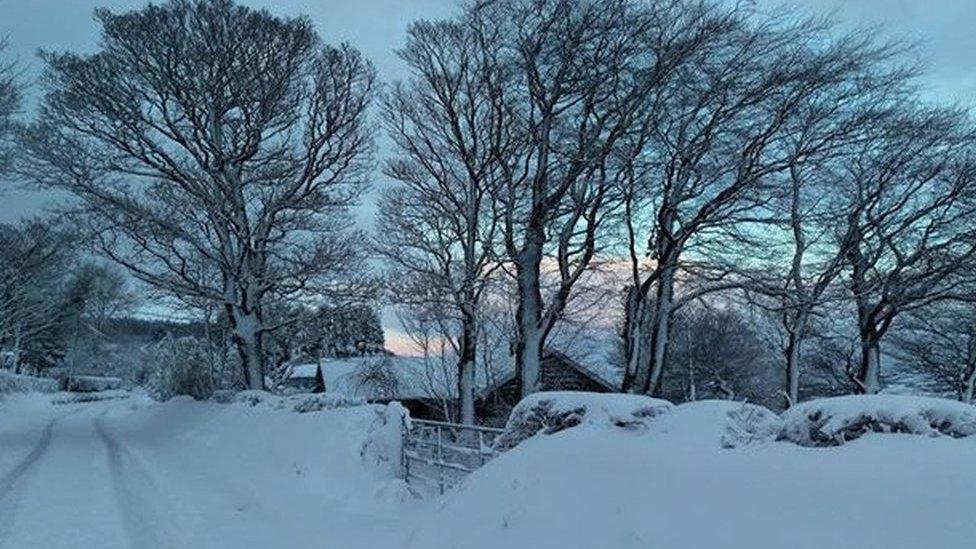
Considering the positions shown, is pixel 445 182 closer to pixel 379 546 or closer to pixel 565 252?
pixel 565 252

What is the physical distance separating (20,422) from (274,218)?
13.0 m

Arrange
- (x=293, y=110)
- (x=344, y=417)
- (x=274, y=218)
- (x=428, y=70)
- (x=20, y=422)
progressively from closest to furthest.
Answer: (x=344, y=417) → (x=428, y=70) → (x=293, y=110) → (x=274, y=218) → (x=20, y=422)

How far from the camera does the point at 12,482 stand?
11.3 meters

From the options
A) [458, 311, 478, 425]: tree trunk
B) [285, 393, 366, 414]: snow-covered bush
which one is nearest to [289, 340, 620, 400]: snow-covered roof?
[458, 311, 478, 425]: tree trunk

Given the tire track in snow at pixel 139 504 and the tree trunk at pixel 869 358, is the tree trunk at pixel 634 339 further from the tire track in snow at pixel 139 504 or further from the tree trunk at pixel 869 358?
the tire track in snow at pixel 139 504

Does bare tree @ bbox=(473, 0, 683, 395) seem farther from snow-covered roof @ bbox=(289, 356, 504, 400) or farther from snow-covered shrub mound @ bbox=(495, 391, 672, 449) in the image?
snow-covered roof @ bbox=(289, 356, 504, 400)

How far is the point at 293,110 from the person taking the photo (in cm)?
2228

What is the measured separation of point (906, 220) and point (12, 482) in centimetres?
2320

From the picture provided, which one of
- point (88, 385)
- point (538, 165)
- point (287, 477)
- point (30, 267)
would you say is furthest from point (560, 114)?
point (88, 385)

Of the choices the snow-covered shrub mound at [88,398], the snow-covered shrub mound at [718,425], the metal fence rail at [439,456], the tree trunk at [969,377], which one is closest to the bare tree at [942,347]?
the tree trunk at [969,377]

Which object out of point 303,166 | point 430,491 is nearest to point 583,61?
point 430,491

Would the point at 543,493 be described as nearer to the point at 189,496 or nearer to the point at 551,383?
the point at 189,496

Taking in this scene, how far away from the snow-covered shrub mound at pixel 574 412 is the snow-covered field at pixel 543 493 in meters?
0.06

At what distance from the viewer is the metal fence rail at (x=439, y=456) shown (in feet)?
35.1
